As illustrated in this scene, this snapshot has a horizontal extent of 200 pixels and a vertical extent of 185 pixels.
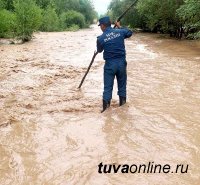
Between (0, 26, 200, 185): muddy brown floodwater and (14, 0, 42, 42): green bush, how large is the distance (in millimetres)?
13107

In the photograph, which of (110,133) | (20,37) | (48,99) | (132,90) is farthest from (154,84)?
(20,37)

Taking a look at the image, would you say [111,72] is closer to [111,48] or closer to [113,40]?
[111,48]

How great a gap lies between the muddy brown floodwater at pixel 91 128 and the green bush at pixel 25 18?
1311cm

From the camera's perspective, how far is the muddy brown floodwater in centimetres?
463

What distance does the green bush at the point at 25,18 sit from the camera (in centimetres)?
2353

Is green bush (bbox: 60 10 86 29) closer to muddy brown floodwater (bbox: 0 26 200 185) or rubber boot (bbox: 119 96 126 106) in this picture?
muddy brown floodwater (bbox: 0 26 200 185)

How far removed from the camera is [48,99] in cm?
824

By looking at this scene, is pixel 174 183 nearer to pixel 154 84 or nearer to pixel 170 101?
pixel 170 101

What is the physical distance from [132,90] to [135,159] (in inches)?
163

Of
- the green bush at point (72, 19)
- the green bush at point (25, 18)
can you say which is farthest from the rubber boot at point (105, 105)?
the green bush at point (72, 19)

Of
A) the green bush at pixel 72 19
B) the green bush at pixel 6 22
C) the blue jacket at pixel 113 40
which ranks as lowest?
the green bush at pixel 72 19

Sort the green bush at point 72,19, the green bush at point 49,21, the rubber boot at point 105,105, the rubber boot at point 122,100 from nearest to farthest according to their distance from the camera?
the rubber boot at point 105,105 → the rubber boot at point 122,100 → the green bush at point 49,21 → the green bush at point 72,19

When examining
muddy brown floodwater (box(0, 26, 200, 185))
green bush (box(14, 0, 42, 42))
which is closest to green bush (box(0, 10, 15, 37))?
green bush (box(14, 0, 42, 42))

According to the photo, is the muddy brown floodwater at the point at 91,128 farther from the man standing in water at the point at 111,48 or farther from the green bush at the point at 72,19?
the green bush at the point at 72,19
